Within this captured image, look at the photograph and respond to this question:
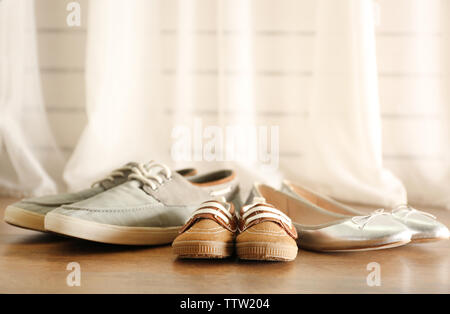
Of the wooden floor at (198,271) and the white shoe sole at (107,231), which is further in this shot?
the white shoe sole at (107,231)

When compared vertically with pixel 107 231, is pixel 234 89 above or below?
above

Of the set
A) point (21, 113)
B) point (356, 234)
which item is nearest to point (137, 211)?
point (356, 234)

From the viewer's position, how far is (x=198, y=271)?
787mm

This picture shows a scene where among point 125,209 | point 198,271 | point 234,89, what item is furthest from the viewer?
point 234,89

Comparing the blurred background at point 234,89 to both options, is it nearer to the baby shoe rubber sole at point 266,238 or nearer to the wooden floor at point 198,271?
the wooden floor at point 198,271

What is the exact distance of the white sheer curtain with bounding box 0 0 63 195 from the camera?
1582mm

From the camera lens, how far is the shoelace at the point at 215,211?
0.85 m

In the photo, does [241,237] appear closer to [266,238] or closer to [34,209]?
[266,238]

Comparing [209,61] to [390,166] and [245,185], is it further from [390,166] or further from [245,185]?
[390,166]

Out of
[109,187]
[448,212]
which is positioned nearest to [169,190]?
[109,187]

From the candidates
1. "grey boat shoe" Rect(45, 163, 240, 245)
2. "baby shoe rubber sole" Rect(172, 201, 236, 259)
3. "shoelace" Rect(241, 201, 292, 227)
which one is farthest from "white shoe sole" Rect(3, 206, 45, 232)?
"shoelace" Rect(241, 201, 292, 227)

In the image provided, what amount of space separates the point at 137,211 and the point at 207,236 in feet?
0.61

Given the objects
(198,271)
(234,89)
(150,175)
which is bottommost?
(198,271)

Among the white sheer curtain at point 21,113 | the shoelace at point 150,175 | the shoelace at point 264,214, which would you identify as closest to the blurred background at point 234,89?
the white sheer curtain at point 21,113
